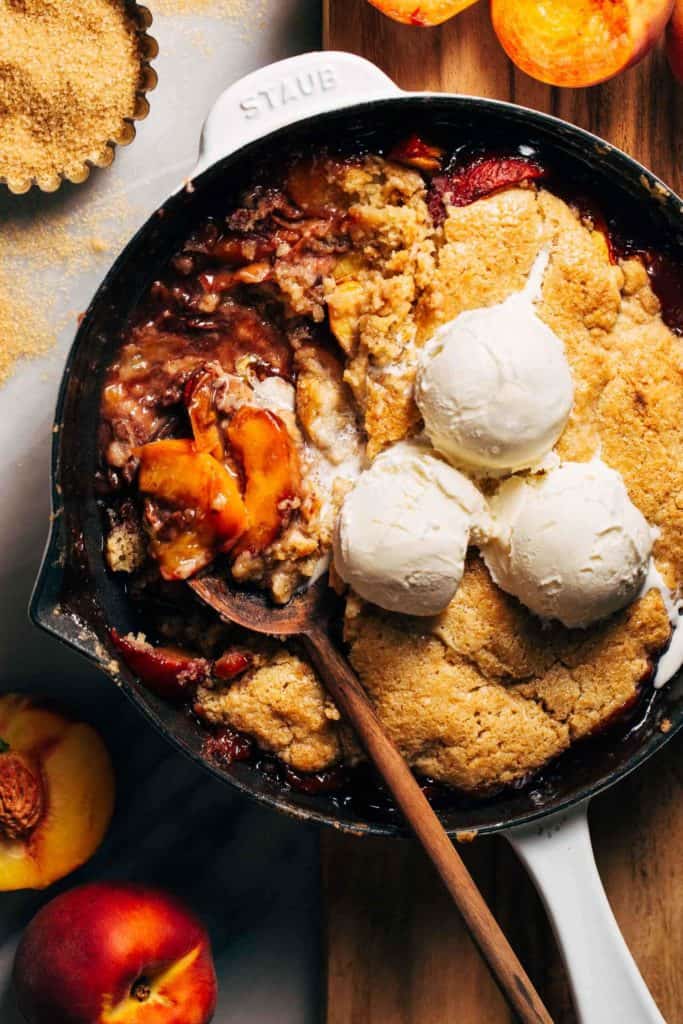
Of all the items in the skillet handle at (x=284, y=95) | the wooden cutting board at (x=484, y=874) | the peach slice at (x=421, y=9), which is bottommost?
the wooden cutting board at (x=484, y=874)

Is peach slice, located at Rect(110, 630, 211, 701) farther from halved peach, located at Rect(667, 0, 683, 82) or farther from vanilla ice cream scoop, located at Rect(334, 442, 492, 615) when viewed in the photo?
halved peach, located at Rect(667, 0, 683, 82)

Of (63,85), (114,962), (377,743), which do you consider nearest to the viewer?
(377,743)

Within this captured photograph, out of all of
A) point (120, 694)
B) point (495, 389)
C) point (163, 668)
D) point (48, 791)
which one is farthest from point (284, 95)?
point (48, 791)

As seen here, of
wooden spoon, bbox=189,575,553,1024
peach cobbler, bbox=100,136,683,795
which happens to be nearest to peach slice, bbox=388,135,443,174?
peach cobbler, bbox=100,136,683,795

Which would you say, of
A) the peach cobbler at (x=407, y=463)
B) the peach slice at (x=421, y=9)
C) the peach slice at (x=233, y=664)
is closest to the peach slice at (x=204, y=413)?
the peach cobbler at (x=407, y=463)

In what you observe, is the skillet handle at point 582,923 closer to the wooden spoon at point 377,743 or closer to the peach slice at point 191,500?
the wooden spoon at point 377,743

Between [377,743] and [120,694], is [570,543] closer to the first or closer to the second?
[377,743]

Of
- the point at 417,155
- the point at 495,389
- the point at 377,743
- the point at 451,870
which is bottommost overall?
the point at 451,870

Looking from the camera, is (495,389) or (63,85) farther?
(63,85)
